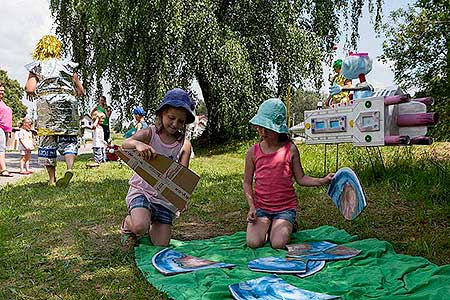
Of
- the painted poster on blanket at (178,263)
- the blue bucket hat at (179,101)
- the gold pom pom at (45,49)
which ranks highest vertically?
the gold pom pom at (45,49)

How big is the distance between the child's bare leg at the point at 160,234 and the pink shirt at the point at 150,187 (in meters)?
0.15

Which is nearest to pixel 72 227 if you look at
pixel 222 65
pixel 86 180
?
pixel 86 180

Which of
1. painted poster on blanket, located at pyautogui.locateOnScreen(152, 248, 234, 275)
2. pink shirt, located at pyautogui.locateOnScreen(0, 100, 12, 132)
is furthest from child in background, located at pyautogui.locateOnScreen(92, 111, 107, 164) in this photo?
painted poster on blanket, located at pyautogui.locateOnScreen(152, 248, 234, 275)

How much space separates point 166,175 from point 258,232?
0.83 m

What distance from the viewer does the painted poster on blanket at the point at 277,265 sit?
114 inches

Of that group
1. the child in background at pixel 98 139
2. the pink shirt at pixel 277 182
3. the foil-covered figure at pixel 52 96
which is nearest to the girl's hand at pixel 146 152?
the pink shirt at pixel 277 182

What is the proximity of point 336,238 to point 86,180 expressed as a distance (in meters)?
4.56

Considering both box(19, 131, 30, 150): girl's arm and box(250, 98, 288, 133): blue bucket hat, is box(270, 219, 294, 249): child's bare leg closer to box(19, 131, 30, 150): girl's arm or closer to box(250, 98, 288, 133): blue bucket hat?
box(250, 98, 288, 133): blue bucket hat

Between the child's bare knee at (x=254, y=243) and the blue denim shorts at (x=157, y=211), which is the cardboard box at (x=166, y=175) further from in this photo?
the child's bare knee at (x=254, y=243)

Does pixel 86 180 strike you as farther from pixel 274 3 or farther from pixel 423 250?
pixel 274 3

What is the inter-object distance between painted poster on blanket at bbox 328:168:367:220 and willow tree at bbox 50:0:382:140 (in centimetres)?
751

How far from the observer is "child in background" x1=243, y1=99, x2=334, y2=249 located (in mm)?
3652

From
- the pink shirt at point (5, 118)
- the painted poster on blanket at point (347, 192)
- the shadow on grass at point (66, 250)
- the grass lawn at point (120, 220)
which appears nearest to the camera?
the shadow on grass at point (66, 250)

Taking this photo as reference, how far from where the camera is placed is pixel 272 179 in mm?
3828
